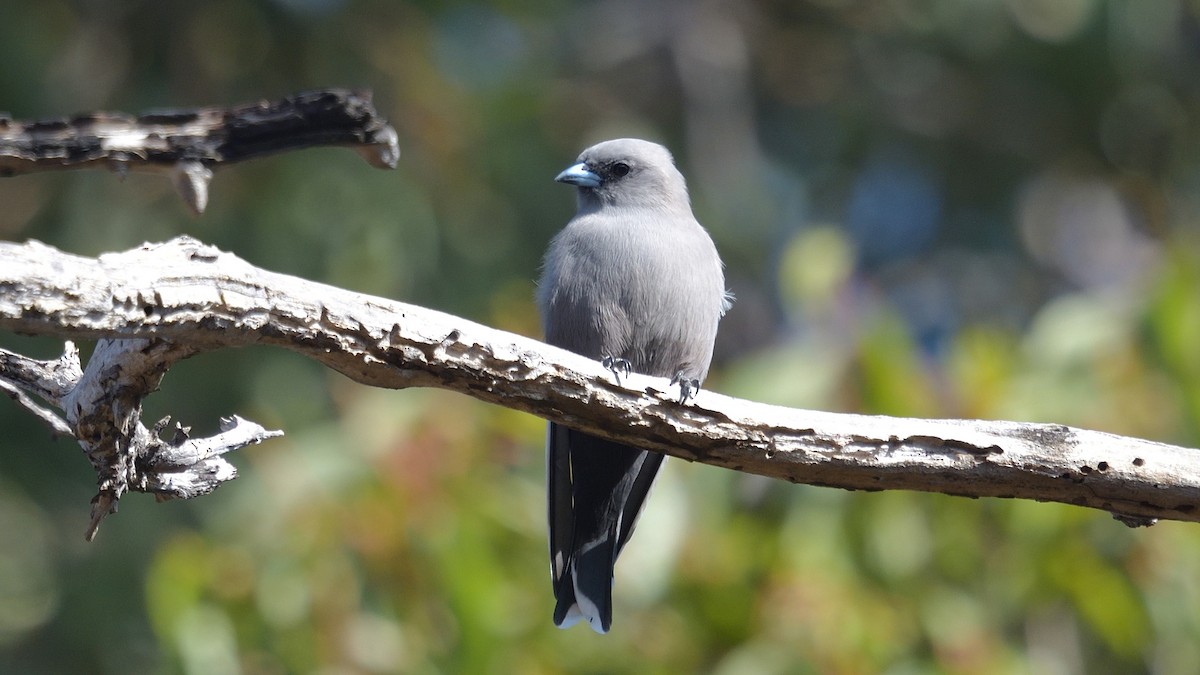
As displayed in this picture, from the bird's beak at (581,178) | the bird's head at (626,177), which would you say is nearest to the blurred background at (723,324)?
the bird's head at (626,177)

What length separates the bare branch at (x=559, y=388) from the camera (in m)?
3.06

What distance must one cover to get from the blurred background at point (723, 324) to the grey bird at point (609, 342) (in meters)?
0.71

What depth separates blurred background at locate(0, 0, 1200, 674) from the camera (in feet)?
20.5

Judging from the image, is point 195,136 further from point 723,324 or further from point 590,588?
point 723,324

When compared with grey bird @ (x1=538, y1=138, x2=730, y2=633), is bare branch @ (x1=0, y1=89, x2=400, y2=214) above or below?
above

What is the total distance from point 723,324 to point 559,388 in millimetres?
9626

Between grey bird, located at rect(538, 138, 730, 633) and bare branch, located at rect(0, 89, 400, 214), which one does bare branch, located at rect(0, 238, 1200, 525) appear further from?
grey bird, located at rect(538, 138, 730, 633)

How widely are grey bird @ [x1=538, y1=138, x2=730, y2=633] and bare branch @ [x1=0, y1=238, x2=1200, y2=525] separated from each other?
1.27 metres

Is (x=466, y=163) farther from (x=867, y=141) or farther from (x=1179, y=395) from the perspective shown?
(x=1179, y=395)

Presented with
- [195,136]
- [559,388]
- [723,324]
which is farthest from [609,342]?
[723,324]

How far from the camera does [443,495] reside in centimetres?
635

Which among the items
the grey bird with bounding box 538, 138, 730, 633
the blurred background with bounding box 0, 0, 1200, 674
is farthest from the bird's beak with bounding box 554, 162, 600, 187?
the blurred background with bounding box 0, 0, 1200, 674

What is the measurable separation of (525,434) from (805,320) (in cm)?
153

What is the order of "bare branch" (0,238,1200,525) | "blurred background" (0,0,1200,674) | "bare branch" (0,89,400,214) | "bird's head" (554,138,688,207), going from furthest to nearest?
"blurred background" (0,0,1200,674) < "bird's head" (554,138,688,207) < "bare branch" (0,89,400,214) < "bare branch" (0,238,1200,525)
